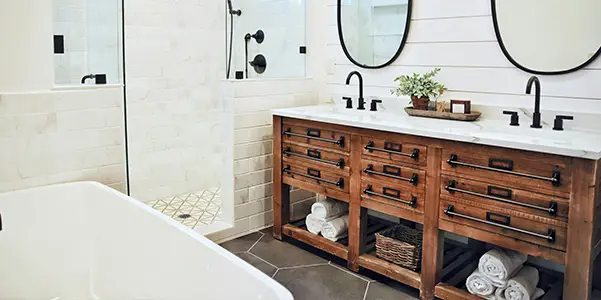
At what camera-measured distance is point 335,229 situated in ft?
10.3

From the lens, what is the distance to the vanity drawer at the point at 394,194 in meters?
2.58

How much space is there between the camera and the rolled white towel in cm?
234

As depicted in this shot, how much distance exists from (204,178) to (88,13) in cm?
184

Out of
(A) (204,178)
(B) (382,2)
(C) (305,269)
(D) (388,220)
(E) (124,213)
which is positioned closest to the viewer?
(E) (124,213)

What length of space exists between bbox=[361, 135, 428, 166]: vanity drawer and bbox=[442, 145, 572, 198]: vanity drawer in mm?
139

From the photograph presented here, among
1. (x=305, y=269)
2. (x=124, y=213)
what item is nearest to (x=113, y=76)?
(x=124, y=213)

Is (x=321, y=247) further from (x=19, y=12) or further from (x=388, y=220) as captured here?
(x=19, y=12)

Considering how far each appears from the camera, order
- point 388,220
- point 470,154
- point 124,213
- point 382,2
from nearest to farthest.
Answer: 1. point 470,154
2. point 124,213
3. point 382,2
4. point 388,220

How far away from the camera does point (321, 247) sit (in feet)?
10.3

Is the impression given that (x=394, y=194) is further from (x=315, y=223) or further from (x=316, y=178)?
(x=315, y=223)

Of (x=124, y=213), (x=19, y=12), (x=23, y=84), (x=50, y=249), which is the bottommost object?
(x=50, y=249)

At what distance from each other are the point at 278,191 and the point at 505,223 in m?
1.51

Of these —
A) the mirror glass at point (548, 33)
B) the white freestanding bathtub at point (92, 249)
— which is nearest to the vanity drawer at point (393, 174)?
the mirror glass at point (548, 33)

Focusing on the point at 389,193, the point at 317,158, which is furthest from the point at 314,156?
the point at 389,193
